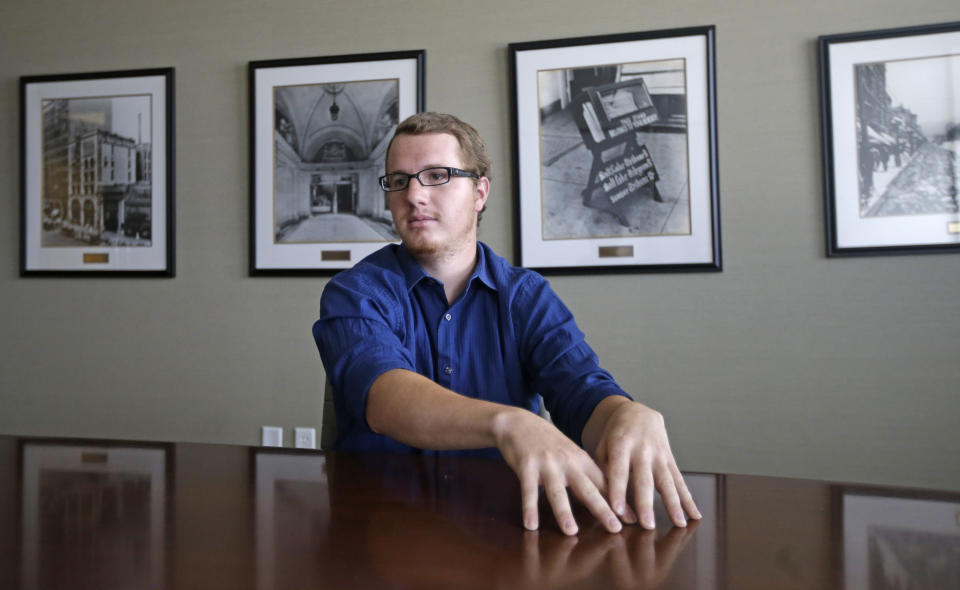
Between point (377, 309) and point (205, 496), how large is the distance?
0.54 meters

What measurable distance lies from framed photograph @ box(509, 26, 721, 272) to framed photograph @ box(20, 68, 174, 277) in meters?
1.56

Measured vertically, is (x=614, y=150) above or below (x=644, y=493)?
above

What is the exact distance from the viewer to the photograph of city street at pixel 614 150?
2471 millimetres

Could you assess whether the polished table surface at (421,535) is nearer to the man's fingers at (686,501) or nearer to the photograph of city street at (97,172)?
the man's fingers at (686,501)

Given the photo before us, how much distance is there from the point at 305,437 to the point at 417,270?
1516 mm

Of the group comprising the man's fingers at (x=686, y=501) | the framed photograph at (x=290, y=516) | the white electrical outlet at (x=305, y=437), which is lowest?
the white electrical outlet at (x=305, y=437)

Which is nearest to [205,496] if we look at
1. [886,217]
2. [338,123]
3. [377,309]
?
[377,309]

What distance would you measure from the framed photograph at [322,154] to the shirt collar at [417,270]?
3.87ft

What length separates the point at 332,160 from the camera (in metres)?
2.74

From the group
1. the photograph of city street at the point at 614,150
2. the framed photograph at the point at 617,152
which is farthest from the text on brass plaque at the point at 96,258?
the photograph of city street at the point at 614,150

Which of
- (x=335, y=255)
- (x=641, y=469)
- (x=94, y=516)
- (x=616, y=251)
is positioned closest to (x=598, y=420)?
(x=641, y=469)

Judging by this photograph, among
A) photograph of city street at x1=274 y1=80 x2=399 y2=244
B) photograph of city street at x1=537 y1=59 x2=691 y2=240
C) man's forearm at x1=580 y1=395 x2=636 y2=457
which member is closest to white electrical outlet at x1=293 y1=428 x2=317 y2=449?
photograph of city street at x1=274 y1=80 x2=399 y2=244

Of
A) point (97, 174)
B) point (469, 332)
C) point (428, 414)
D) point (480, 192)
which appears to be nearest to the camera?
point (428, 414)

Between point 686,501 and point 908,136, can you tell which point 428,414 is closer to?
point 686,501
